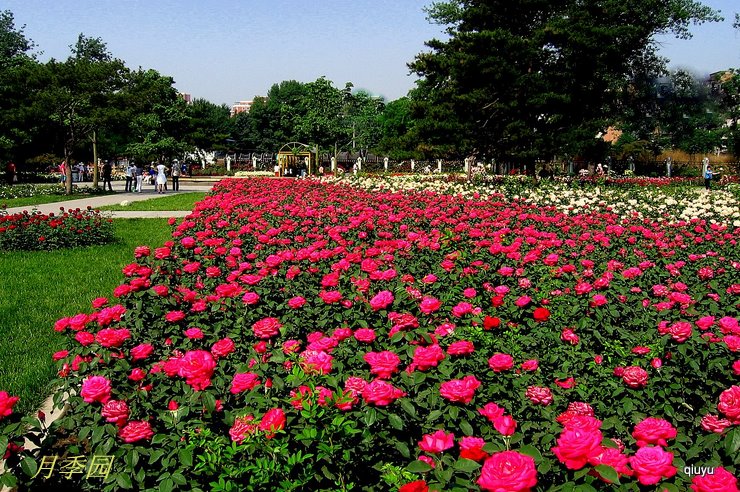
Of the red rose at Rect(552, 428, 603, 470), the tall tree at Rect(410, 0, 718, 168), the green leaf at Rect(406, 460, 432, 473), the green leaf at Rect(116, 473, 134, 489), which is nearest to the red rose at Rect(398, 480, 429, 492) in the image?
the green leaf at Rect(406, 460, 432, 473)

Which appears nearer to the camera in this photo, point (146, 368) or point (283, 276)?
point (146, 368)

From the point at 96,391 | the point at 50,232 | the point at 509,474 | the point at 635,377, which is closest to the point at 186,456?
the point at 96,391

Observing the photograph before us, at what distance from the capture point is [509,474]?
1402mm

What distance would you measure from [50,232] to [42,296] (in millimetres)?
3883

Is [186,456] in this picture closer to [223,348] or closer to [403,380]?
[223,348]

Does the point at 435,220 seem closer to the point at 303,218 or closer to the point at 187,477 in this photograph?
the point at 303,218

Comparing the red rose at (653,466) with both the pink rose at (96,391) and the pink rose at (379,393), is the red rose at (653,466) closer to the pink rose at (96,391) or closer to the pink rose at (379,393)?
the pink rose at (379,393)

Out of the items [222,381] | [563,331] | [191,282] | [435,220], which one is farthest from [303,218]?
[222,381]

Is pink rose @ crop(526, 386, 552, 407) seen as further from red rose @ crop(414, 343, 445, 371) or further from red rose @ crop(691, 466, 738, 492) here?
red rose @ crop(691, 466, 738, 492)

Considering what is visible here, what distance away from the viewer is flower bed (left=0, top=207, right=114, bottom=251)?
32.3 feet

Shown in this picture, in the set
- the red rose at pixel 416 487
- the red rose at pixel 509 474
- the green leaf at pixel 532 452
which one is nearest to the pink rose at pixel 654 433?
the green leaf at pixel 532 452

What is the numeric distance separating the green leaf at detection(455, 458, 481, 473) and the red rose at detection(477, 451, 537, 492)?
0.28 metres

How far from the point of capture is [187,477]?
6.61 ft

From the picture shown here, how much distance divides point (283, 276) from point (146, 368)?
1.62 metres
